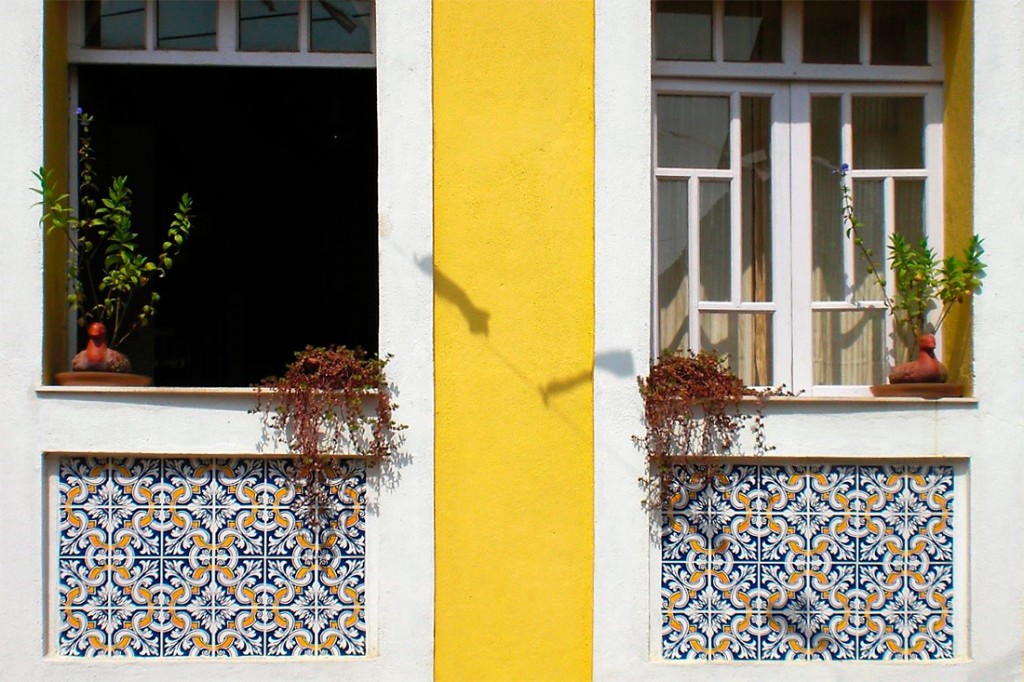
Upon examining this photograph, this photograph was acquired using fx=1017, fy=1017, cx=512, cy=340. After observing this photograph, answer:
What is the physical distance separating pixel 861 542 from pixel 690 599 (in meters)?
0.87

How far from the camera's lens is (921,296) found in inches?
197

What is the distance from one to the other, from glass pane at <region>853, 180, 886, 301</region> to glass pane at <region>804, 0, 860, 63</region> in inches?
26.4

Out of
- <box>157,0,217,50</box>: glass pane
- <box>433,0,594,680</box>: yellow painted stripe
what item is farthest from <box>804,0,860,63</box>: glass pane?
<box>157,0,217,50</box>: glass pane

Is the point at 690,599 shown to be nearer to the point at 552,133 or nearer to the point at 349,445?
the point at 349,445

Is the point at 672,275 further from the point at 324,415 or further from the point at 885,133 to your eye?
the point at 324,415

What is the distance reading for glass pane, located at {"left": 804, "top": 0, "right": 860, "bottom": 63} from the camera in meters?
5.29

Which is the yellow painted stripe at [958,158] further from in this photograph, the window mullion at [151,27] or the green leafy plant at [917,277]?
the window mullion at [151,27]

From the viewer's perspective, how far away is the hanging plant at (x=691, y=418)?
478 centimetres

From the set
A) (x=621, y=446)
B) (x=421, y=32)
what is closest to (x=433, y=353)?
(x=621, y=446)

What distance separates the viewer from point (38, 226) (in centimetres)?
486

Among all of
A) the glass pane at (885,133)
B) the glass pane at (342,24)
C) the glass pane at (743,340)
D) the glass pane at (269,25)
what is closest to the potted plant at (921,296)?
the glass pane at (885,133)

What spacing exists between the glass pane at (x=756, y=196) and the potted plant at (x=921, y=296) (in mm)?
395

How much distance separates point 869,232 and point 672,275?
1066 mm

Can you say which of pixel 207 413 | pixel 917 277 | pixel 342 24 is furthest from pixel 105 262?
pixel 917 277
